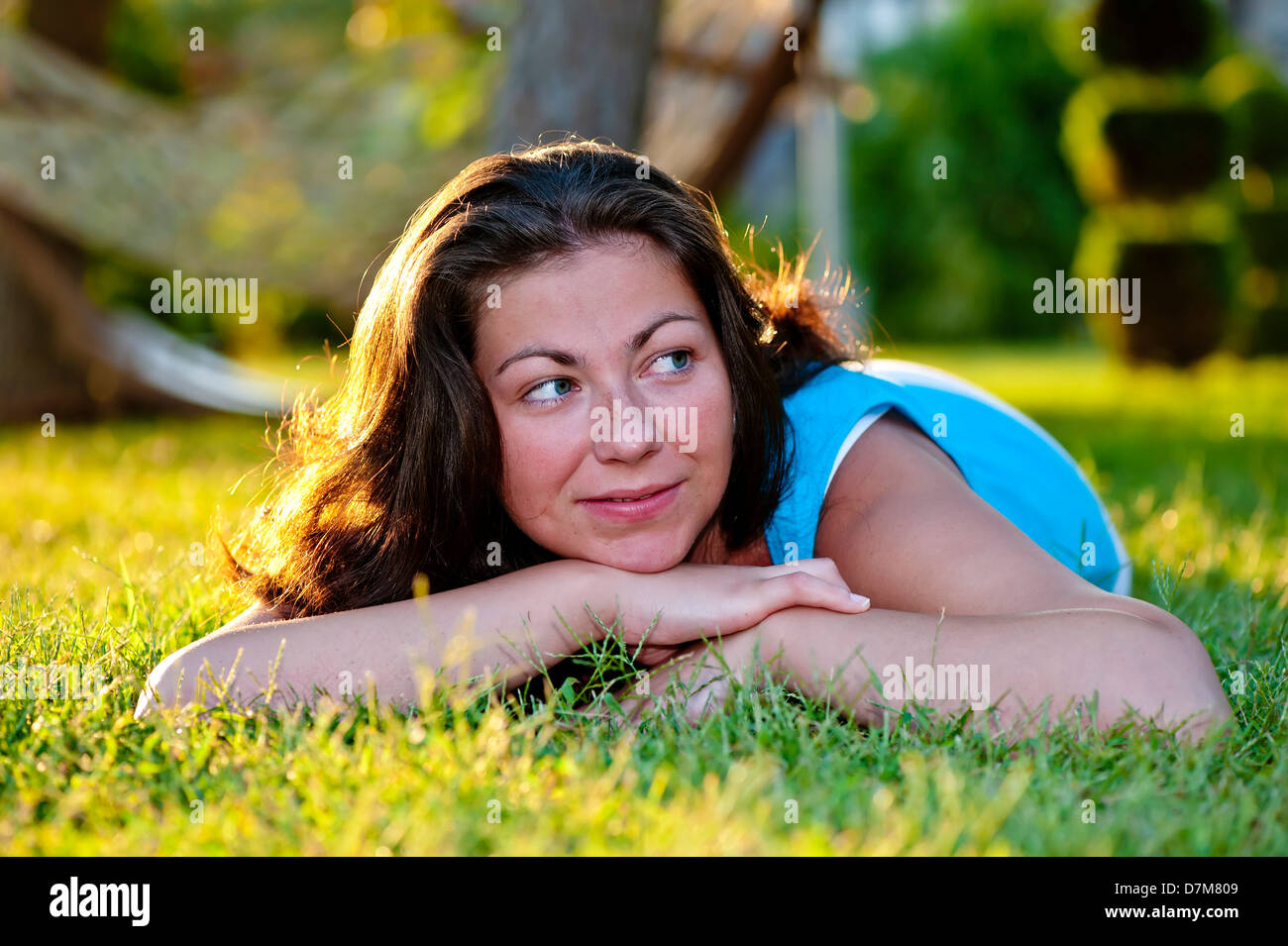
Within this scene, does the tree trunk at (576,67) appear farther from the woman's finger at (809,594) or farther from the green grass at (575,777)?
the woman's finger at (809,594)

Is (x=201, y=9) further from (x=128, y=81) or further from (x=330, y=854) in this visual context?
(x=330, y=854)

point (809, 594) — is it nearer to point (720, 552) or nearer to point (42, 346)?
point (720, 552)

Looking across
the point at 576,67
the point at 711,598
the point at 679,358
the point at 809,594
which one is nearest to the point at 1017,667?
the point at 809,594

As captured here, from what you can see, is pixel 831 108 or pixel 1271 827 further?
pixel 831 108

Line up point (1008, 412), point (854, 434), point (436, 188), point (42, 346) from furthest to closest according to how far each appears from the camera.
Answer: point (42, 346) < point (436, 188) < point (1008, 412) < point (854, 434)

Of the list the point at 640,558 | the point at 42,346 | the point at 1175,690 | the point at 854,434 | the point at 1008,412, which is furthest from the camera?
the point at 42,346

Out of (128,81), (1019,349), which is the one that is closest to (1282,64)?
(1019,349)

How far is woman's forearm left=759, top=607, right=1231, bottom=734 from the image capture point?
181cm

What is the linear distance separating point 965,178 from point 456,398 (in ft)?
52.1

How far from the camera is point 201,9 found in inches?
701

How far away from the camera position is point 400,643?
2.01 metres

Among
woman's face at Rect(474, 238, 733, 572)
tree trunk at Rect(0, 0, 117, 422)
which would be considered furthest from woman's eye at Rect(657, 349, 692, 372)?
tree trunk at Rect(0, 0, 117, 422)

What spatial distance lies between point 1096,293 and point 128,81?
9470 millimetres

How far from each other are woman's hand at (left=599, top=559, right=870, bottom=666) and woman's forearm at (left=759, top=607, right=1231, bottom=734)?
7 centimetres
